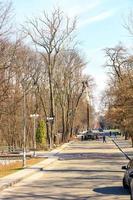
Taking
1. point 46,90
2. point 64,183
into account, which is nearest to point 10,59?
point 64,183

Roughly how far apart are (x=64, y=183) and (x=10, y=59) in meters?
20.5

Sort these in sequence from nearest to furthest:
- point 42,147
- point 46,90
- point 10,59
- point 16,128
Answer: point 10,59 → point 42,147 → point 16,128 → point 46,90

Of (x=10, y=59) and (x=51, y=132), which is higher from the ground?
(x=10, y=59)

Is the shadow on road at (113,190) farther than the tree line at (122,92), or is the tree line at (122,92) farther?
the tree line at (122,92)

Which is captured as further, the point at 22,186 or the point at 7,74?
the point at 7,74

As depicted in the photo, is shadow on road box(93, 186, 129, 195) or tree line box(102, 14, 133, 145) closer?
shadow on road box(93, 186, 129, 195)

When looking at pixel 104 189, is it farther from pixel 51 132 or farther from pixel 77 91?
pixel 77 91

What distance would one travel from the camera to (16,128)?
72.1 m

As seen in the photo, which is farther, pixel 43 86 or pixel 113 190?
pixel 43 86

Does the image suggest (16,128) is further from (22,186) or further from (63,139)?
(22,186)

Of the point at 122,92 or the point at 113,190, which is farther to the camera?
the point at 122,92

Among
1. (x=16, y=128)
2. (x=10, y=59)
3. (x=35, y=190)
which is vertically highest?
(x=10, y=59)

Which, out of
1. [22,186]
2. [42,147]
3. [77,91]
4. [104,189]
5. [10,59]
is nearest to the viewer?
[104,189]

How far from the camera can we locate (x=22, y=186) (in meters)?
24.3
